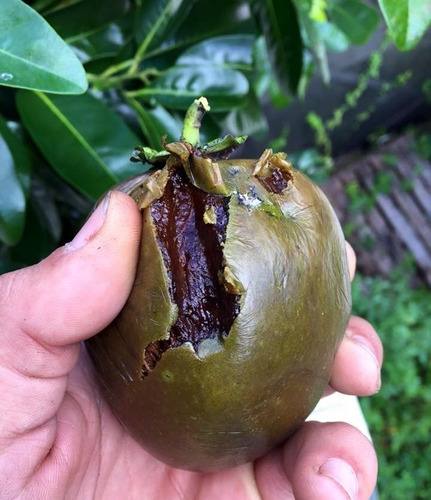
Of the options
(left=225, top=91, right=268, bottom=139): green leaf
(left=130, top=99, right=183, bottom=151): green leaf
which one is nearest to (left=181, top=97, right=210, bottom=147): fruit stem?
(left=130, top=99, right=183, bottom=151): green leaf

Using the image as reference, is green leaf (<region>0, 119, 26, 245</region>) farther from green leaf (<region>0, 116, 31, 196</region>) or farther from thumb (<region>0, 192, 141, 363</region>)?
thumb (<region>0, 192, 141, 363</region>)

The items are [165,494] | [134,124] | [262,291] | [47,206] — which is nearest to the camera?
[262,291]

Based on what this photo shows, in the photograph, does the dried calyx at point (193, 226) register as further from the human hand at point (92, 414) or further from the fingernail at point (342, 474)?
the fingernail at point (342, 474)

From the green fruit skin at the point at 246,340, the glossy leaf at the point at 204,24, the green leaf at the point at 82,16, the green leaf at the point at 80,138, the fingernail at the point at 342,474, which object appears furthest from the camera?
the glossy leaf at the point at 204,24

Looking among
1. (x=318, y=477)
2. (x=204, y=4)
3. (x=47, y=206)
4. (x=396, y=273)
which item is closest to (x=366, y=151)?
(x=396, y=273)

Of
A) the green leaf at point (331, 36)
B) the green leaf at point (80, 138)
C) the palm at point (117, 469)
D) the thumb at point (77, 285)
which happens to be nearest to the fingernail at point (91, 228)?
the thumb at point (77, 285)

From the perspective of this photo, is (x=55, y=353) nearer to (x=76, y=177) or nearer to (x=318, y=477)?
(x=76, y=177)

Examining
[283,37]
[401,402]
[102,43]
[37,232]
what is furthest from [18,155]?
[401,402]
